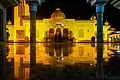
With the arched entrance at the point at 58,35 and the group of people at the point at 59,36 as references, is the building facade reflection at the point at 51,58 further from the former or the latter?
the group of people at the point at 59,36

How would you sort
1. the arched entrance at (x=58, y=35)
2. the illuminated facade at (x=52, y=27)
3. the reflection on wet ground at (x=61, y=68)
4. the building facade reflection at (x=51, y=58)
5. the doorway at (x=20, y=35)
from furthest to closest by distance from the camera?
the doorway at (x=20, y=35)
the illuminated facade at (x=52, y=27)
the arched entrance at (x=58, y=35)
the building facade reflection at (x=51, y=58)
the reflection on wet ground at (x=61, y=68)

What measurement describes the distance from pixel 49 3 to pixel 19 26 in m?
8.24

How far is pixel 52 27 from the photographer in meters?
41.7

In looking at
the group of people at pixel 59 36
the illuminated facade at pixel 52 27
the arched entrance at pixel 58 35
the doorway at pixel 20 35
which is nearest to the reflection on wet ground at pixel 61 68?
the arched entrance at pixel 58 35

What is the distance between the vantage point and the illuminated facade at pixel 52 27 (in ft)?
136

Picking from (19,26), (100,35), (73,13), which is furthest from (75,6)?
(100,35)

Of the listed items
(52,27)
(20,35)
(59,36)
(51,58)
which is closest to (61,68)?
(51,58)

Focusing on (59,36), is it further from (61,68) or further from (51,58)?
(61,68)

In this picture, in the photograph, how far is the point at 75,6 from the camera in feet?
161

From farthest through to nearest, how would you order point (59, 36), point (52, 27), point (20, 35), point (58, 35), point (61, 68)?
point (20, 35) < point (52, 27) < point (58, 35) < point (59, 36) < point (61, 68)

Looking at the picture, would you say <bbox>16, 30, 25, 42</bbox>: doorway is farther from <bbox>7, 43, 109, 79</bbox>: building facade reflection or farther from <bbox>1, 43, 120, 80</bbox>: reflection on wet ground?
<bbox>1, 43, 120, 80</bbox>: reflection on wet ground

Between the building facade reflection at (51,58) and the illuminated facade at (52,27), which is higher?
the illuminated facade at (52,27)

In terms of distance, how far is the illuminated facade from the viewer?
136ft

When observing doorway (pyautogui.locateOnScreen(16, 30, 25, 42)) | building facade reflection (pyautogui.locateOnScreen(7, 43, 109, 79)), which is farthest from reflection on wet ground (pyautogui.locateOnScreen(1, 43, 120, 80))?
→ doorway (pyautogui.locateOnScreen(16, 30, 25, 42))
